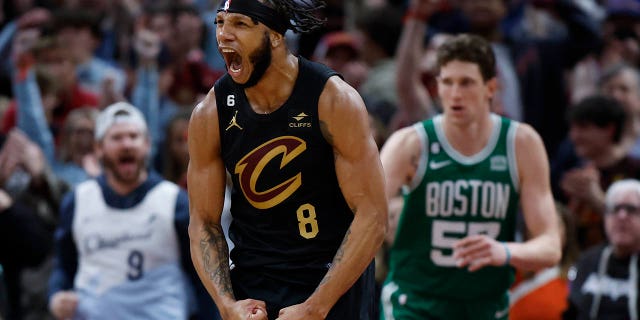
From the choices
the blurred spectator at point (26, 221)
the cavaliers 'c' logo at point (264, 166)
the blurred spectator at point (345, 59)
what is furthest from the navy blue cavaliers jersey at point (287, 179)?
the blurred spectator at point (345, 59)

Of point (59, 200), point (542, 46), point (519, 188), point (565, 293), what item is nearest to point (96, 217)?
point (59, 200)

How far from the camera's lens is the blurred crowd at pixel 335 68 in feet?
30.2

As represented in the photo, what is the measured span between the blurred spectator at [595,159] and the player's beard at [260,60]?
4549 mm

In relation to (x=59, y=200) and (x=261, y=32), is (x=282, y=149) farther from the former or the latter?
(x=59, y=200)

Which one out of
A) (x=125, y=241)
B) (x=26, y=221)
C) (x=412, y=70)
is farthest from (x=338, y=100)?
(x=412, y=70)

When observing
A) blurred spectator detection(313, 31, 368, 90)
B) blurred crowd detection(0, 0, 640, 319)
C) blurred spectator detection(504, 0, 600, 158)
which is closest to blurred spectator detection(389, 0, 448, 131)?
blurred crowd detection(0, 0, 640, 319)

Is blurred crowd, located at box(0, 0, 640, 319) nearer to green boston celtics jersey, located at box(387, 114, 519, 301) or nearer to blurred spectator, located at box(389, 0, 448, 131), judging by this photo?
blurred spectator, located at box(389, 0, 448, 131)

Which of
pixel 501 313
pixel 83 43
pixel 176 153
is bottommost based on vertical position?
pixel 501 313

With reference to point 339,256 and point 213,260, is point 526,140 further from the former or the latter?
point 213,260

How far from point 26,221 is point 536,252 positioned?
386 centimetres

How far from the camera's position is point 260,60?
502cm

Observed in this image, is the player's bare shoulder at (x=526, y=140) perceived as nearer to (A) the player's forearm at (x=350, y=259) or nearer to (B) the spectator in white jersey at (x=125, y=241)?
(A) the player's forearm at (x=350, y=259)

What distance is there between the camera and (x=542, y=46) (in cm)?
1138

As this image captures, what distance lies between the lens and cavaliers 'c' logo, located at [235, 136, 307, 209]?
16.7ft
